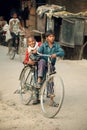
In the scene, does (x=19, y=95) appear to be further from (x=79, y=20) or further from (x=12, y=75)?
(x=79, y=20)

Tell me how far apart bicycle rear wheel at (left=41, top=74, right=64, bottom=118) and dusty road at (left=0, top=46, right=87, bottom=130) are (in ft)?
0.40

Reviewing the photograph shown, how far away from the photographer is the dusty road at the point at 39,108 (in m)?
7.15

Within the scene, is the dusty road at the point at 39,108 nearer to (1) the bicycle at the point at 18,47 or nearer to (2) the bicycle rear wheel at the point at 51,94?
(2) the bicycle rear wheel at the point at 51,94

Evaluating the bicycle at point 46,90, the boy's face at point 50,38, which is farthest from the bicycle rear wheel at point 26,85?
the boy's face at point 50,38

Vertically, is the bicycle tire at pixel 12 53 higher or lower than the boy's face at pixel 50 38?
lower

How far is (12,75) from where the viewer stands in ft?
38.6

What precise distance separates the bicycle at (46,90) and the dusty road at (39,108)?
0.14 meters

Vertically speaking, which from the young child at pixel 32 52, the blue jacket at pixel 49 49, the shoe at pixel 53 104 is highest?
the blue jacket at pixel 49 49

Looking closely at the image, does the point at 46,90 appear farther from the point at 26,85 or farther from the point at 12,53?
the point at 12,53

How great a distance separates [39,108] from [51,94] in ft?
1.77

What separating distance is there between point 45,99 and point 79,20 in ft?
22.0

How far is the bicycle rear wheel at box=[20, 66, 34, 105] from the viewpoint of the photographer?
8.42 m

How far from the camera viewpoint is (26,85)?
855cm

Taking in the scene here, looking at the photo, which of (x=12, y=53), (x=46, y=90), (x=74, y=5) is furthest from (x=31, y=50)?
(x=74, y=5)
